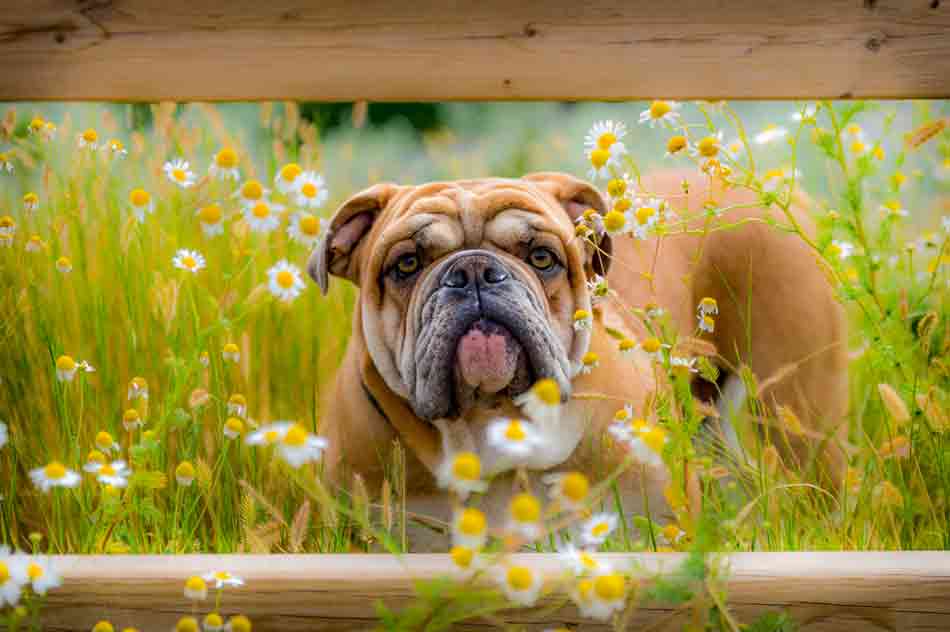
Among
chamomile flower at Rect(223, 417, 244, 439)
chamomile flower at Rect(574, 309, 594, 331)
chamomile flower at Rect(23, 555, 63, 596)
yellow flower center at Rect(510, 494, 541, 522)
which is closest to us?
yellow flower center at Rect(510, 494, 541, 522)

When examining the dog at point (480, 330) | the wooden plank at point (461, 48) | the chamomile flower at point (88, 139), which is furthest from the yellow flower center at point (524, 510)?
the chamomile flower at point (88, 139)

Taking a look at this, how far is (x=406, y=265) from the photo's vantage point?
6.93 feet

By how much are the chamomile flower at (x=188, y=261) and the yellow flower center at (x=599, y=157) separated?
2.59 ft

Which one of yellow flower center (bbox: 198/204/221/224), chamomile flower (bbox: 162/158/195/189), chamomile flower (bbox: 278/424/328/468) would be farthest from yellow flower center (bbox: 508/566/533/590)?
chamomile flower (bbox: 162/158/195/189)

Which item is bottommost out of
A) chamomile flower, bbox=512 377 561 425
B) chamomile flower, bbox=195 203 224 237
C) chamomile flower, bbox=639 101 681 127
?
chamomile flower, bbox=512 377 561 425

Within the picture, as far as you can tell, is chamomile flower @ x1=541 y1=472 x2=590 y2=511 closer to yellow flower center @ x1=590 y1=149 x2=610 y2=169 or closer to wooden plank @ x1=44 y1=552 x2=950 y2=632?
wooden plank @ x1=44 y1=552 x2=950 y2=632

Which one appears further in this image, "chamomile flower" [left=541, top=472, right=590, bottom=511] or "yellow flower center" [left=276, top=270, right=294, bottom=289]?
"yellow flower center" [left=276, top=270, right=294, bottom=289]

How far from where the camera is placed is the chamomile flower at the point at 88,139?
86.6 inches

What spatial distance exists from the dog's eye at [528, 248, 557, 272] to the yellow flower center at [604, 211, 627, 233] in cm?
28

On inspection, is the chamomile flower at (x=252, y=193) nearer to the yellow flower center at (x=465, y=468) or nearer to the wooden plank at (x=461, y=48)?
the wooden plank at (x=461, y=48)

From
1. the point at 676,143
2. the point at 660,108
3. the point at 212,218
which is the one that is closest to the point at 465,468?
the point at 676,143

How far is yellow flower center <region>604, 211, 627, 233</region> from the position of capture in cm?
181

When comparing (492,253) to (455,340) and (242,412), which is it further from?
(242,412)

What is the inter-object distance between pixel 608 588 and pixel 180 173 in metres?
1.35
